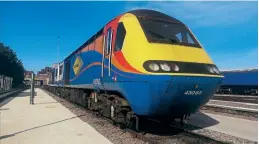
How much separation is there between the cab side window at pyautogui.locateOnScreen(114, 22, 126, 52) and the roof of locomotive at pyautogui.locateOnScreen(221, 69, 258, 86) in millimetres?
28237

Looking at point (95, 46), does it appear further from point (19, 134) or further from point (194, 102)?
point (194, 102)

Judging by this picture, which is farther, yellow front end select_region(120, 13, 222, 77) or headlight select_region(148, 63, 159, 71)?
yellow front end select_region(120, 13, 222, 77)

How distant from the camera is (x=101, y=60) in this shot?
9578 mm

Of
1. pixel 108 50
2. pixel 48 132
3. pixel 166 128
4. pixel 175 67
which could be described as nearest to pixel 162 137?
pixel 166 128

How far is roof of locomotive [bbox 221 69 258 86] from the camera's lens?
1310 inches

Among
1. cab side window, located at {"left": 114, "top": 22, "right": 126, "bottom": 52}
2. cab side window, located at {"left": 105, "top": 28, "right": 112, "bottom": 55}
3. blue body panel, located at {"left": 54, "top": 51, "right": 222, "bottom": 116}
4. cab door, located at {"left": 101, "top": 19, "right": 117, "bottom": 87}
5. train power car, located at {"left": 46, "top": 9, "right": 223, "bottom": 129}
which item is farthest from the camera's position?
cab side window, located at {"left": 105, "top": 28, "right": 112, "bottom": 55}

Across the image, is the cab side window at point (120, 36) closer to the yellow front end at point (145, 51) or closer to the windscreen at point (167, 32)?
the yellow front end at point (145, 51)

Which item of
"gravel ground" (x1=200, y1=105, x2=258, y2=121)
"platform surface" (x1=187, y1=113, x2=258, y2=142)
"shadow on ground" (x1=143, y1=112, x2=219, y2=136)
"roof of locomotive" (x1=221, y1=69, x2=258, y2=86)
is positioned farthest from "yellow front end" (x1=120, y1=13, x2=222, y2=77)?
"roof of locomotive" (x1=221, y1=69, x2=258, y2=86)

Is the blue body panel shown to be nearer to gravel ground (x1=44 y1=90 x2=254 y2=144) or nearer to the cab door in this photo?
the cab door

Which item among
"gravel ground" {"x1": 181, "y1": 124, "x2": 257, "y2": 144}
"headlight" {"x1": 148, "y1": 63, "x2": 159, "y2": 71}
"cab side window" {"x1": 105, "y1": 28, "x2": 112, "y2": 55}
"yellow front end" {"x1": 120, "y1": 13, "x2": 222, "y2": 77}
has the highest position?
Result: "cab side window" {"x1": 105, "y1": 28, "x2": 112, "y2": 55}

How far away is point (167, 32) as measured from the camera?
26.4ft

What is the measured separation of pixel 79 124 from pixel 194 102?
4602mm

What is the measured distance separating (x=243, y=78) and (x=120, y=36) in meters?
29.9

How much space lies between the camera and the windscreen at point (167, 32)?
7.65 m
